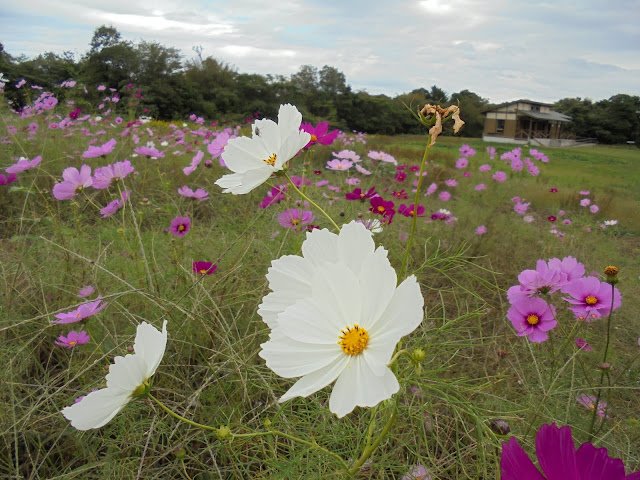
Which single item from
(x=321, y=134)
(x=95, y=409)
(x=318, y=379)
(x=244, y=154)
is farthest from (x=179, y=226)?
(x=318, y=379)

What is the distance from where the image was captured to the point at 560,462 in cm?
32

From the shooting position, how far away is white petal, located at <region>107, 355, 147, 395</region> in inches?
15.4

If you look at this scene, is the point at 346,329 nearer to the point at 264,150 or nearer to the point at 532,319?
the point at 264,150

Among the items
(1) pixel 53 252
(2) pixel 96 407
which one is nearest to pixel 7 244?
(1) pixel 53 252

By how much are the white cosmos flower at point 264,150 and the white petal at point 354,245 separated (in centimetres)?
14

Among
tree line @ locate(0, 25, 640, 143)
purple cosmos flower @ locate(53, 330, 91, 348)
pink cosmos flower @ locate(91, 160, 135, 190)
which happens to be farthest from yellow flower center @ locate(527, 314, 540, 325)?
tree line @ locate(0, 25, 640, 143)

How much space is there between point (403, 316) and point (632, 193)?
204 inches

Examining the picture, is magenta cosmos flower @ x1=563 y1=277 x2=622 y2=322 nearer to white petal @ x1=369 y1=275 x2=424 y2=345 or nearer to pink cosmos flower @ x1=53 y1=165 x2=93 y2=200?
white petal @ x1=369 y1=275 x2=424 y2=345

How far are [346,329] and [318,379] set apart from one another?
0.15 feet

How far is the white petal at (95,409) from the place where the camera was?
0.38 metres

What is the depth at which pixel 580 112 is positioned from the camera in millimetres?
5566

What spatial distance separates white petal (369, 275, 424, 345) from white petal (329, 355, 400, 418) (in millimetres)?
24

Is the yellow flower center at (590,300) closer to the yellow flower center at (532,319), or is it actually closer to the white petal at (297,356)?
the yellow flower center at (532,319)

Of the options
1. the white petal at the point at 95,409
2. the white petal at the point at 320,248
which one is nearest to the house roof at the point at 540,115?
the white petal at the point at 320,248
